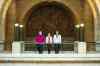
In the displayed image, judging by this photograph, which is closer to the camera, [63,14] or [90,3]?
[90,3]

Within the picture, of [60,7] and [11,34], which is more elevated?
[60,7]

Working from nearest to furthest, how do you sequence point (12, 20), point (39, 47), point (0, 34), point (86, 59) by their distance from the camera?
1. point (86, 59)
2. point (39, 47)
3. point (0, 34)
4. point (12, 20)

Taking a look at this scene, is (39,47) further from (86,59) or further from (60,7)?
(60,7)

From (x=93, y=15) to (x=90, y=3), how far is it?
1.05 metres

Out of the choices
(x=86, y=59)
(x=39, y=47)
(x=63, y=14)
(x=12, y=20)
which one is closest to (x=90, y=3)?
(x=63, y=14)

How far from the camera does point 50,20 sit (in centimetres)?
3641

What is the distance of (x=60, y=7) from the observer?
119 ft

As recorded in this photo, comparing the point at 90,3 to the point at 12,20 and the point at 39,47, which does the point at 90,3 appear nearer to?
the point at 12,20

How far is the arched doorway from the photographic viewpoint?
36062 millimetres

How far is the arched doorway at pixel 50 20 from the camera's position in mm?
36062

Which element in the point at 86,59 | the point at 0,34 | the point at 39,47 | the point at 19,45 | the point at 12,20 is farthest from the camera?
the point at 12,20

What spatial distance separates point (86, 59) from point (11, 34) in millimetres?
12900

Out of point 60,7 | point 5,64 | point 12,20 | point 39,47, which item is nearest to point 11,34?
point 12,20

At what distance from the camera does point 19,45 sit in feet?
97.0
